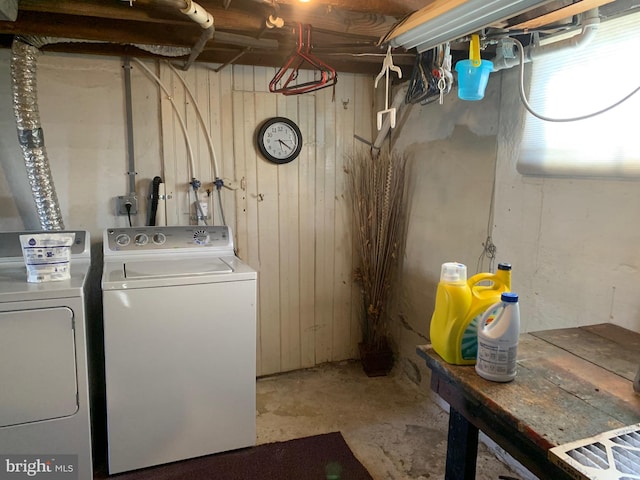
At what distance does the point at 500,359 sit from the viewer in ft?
3.73

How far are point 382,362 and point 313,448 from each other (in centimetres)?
98

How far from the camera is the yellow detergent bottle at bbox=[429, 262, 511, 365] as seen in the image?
1251 mm

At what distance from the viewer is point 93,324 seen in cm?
250

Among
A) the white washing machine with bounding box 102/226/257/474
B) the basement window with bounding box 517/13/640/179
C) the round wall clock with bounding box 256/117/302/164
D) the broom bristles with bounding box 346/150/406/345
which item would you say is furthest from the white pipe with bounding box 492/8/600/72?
the white washing machine with bounding box 102/226/257/474

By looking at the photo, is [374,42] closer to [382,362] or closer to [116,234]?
[116,234]

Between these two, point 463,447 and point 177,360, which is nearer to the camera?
point 463,447

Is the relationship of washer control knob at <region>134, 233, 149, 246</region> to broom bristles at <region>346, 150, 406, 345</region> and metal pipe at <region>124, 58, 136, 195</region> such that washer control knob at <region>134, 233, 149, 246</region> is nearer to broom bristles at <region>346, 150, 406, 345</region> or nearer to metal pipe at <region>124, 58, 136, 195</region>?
metal pipe at <region>124, 58, 136, 195</region>

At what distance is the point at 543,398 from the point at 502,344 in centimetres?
Answer: 15

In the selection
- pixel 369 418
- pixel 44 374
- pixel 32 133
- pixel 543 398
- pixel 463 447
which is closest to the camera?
pixel 543 398

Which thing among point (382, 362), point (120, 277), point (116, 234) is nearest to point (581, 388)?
point (120, 277)

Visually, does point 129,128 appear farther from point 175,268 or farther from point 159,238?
point 175,268

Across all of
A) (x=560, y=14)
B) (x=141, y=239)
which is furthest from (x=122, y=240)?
(x=560, y=14)

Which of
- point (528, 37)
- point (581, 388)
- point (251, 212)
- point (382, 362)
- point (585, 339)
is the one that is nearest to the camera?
point (581, 388)

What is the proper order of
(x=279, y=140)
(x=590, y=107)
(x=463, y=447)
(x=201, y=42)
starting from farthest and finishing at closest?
(x=279, y=140), (x=201, y=42), (x=590, y=107), (x=463, y=447)
